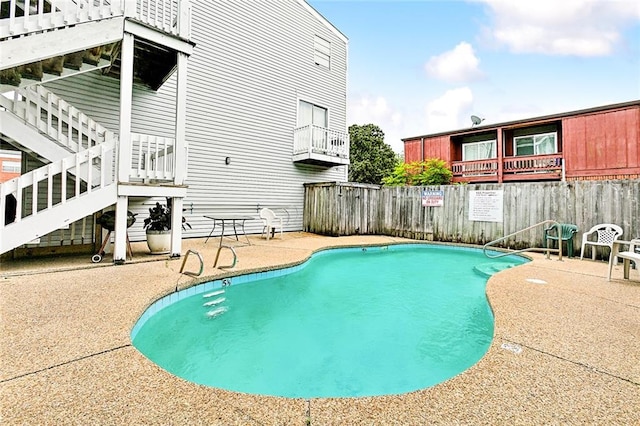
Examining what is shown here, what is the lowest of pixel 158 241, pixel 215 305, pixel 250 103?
pixel 215 305

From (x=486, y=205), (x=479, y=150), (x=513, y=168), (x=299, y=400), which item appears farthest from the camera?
(x=479, y=150)

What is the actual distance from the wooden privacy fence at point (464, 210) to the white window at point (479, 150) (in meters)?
7.66

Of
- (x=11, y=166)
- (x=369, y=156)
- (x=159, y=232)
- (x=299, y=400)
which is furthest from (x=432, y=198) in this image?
(x=11, y=166)

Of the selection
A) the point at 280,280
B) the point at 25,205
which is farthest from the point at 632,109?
the point at 25,205

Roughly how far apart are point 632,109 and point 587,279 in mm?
10920

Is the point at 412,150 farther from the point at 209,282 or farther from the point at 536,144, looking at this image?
the point at 209,282

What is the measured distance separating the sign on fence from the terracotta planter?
7573 mm

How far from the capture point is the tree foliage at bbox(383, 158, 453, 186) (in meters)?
15.3

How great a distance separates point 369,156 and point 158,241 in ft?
67.1

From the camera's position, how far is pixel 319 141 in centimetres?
1073

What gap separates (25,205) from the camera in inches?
242

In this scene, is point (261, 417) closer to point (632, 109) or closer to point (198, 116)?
point (198, 116)

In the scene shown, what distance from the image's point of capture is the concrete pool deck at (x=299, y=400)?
4.99ft

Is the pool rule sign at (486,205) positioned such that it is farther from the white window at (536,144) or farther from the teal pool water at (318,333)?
the white window at (536,144)
